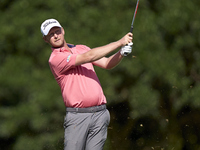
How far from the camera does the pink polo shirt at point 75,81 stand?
338 cm

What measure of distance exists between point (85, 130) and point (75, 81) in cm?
43

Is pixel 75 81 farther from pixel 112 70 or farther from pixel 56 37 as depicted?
pixel 112 70

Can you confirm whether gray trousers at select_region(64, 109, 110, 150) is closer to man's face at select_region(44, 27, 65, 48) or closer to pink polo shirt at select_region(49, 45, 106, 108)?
pink polo shirt at select_region(49, 45, 106, 108)

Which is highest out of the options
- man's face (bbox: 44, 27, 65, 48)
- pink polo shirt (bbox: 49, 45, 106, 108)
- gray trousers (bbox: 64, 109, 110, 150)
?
man's face (bbox: 44, 27, 65, 48)

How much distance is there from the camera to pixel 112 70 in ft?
21.6

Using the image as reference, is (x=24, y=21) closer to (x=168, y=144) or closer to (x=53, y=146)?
(x=53, y=146)

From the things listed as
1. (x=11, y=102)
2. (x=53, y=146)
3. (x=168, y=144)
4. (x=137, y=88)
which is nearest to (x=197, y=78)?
(x=137, y=88)

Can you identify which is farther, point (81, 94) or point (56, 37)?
point (56, 37)

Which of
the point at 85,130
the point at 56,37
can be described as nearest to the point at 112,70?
the point at 56,37

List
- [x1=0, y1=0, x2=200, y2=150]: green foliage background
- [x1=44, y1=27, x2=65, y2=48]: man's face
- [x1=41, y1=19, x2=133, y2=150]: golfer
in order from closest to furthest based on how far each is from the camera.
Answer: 1. [x1=41, y1=19, x2=133, y2=150]: golfer
2. [x1=44, y1=27, x2=65, y2=48]: man's face
3. [x1=0, y1=0, x2=200, y2=150]: green foliage background

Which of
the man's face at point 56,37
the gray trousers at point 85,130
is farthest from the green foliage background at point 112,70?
the gray trousers at point 85,130

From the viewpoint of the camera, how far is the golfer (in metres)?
3.38

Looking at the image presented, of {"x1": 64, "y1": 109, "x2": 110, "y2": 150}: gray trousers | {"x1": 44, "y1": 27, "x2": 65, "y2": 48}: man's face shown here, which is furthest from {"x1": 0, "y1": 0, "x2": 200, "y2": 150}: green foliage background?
{"x1": 64, "y1": 109, "x2": 110, "y2": 150}: gray trousers

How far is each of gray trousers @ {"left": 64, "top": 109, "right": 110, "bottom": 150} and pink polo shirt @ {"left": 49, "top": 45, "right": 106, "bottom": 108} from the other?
0.10 meters
